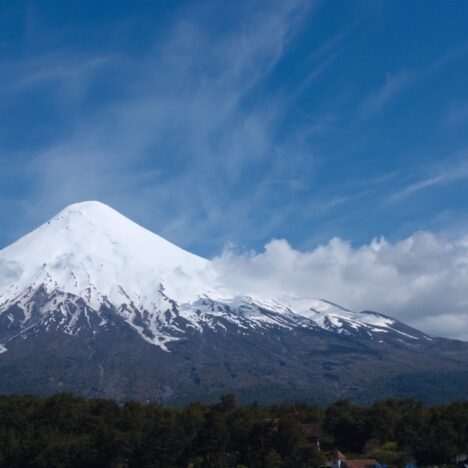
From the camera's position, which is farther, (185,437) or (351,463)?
(185,437)

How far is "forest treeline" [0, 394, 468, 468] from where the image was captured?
55656 mm

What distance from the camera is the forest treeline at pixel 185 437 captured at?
183 feet

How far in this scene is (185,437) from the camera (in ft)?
188

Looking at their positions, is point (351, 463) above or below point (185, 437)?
below

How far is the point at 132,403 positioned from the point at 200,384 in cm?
10360

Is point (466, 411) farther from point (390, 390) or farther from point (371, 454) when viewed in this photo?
point (390, 390)

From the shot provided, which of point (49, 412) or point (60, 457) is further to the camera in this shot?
point (49, 412)

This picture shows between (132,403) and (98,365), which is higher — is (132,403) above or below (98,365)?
below

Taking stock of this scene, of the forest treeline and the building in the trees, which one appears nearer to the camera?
the forest treeline

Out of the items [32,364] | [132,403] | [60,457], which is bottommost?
[60,457]

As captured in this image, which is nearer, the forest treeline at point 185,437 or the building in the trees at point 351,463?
the forest treeline at point 185,437

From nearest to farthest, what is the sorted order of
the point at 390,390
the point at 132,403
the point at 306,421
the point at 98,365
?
the point at 132,403 → the point at 306,421 → the point at 390,390 → the point at 98,365

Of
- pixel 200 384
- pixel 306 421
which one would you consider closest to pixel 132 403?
pixel 306 421

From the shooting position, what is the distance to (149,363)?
18212 centimetres
